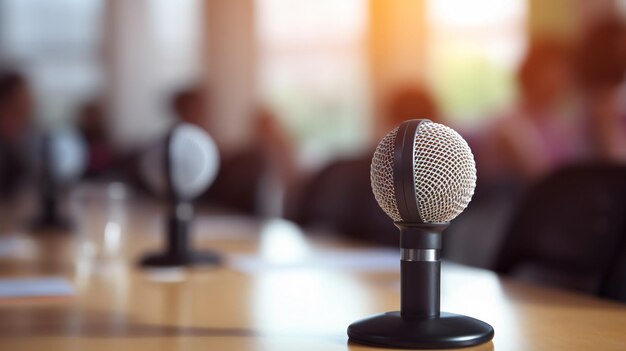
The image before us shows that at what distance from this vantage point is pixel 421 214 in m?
1.09

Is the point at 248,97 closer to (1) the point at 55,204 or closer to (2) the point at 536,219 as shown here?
Result: (1) the point at 55,204

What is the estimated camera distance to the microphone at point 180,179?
6.57 ft

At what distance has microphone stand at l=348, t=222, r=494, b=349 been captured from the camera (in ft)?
3.56

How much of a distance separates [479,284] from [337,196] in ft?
5.28

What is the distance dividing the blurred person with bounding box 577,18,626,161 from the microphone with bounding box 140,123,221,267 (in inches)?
114

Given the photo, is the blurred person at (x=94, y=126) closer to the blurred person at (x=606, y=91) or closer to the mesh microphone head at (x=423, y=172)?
the blurred person at (x=606, y=91)

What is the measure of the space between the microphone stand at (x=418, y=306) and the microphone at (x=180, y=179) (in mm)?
918

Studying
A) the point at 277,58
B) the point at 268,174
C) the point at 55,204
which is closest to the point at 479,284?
the point at 55,204

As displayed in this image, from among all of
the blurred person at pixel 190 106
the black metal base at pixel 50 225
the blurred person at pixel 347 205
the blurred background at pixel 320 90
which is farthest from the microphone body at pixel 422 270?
the blurred person at pixel 190 106

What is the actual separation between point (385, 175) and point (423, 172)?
5 centimetres

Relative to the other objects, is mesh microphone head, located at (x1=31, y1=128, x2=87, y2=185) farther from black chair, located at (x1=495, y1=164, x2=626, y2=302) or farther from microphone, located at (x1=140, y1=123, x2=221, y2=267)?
black chair, located at (x1=495, y1=164, x2=626, y2=302)

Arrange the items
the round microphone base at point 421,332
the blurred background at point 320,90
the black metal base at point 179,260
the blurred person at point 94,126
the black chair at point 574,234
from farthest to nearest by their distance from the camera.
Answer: the blurred person at point 94,126
the blurred background at point 320,90
the black metal base at point 179,260
the black chair at point 574,234
the round microphone base at point 421,332

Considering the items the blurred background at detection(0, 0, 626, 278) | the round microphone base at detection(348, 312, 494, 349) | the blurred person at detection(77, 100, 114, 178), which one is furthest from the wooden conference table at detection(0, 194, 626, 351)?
the blurred person at detection(77, 100, 114, 178)

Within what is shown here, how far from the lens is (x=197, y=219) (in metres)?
3.41
